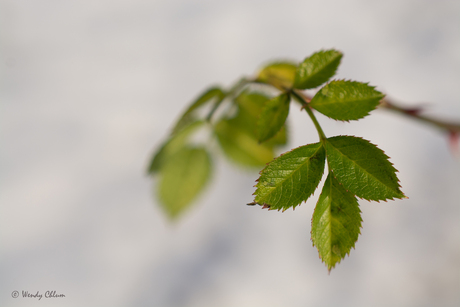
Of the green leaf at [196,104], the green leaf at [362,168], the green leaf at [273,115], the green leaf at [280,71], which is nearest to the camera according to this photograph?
the green leaf at [362,168]

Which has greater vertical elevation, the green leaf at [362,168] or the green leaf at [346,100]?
the green leaf at [346,100]

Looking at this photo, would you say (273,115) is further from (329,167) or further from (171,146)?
(171,146)

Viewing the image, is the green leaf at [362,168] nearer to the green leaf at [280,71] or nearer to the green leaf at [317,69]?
the green leaf at [317,69]

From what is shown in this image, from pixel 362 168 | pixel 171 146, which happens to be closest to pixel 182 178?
pixel 171 146

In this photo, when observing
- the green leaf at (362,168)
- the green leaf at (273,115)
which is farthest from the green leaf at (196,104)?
the green leaf at (362,168)

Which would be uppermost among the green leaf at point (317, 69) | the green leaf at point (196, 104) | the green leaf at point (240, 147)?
the green leaf at point (317, 69)

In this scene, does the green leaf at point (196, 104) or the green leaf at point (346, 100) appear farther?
the green leaf at point (196, 104)

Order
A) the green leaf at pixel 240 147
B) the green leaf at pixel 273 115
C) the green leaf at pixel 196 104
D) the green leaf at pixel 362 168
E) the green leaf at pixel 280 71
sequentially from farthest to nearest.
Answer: the green leaf at pixel 240 147 < the green leaf at pixel 280 71 < the green leaf at pixel 196 104 < the green leaf at pixel 273 115 < the green leaf at pixel 362 168
